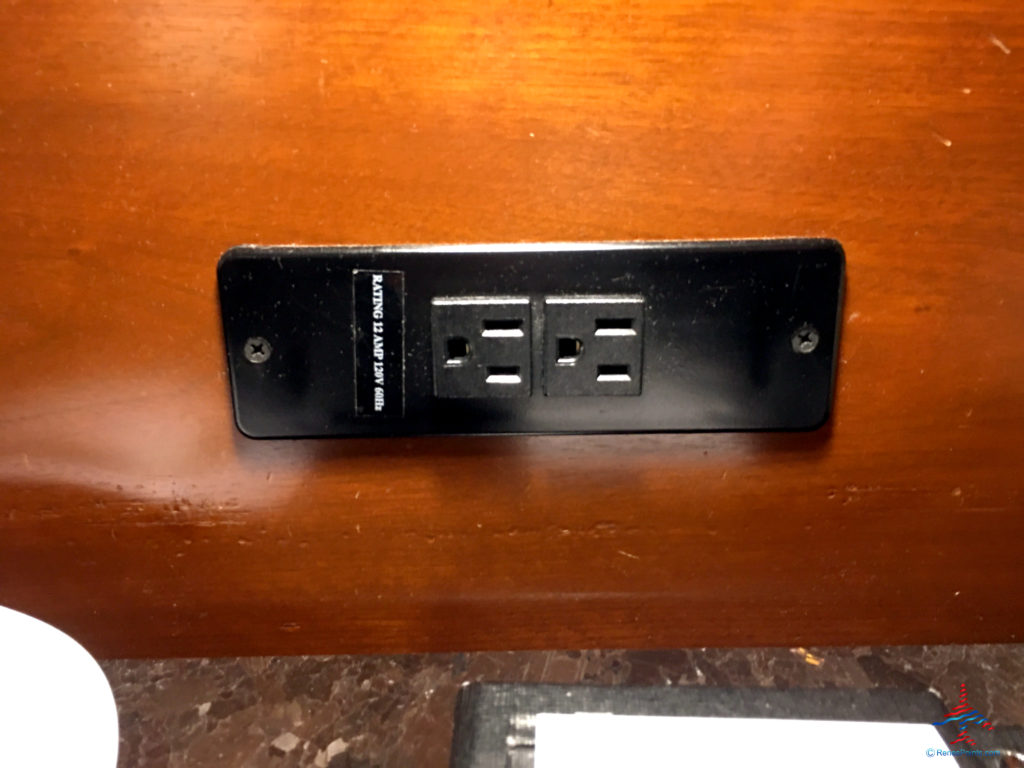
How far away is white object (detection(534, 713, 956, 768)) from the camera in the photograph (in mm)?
461

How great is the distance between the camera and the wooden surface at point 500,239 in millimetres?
429

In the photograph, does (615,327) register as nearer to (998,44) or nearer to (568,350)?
(568,350)

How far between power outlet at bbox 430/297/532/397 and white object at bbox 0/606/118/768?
0.22 m

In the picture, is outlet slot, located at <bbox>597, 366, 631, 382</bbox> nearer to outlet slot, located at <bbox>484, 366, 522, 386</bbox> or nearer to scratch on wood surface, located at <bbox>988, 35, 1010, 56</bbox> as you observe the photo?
outlet slot, located at <bbox>484, 366, 522, 386</bbox>

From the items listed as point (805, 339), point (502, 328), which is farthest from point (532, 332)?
point (805, 339)

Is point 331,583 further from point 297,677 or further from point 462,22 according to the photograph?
point 462,22

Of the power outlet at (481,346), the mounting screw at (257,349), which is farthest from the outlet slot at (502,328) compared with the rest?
the mounting screw at (257,349)

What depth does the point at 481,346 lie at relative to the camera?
1.56 ft

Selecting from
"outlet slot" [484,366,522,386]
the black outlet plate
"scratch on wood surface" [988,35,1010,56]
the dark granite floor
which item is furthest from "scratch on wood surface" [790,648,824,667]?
"scratch on wood surface" [988,35,1010,56]

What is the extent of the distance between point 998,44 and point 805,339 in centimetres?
17

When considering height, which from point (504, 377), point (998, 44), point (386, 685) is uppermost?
point (998, 44)

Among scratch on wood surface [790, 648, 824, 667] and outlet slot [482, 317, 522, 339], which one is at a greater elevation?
outlet slot [482, 317, 522, 339]

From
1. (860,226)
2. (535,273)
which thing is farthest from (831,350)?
(535,273)

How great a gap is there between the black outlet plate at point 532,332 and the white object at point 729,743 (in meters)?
0.17
